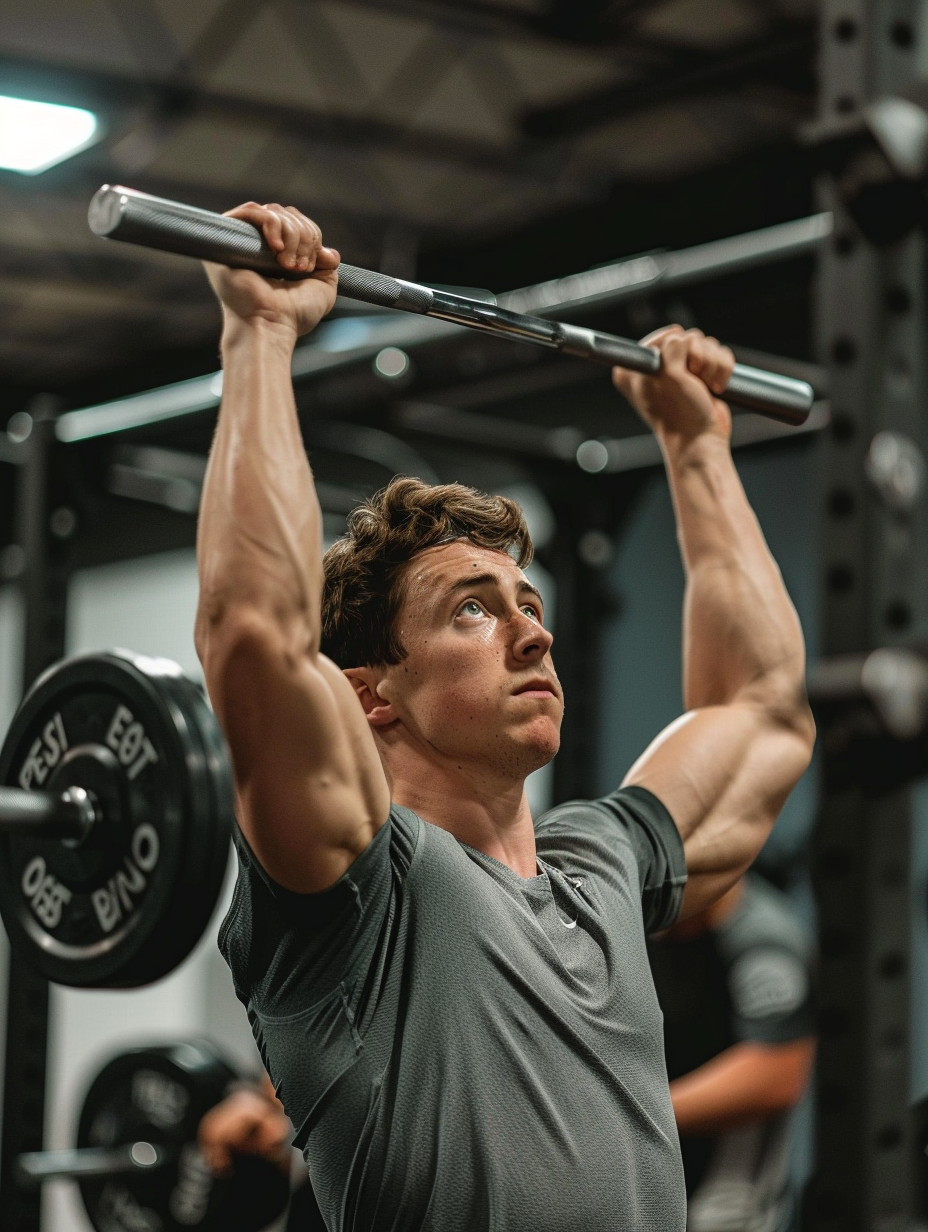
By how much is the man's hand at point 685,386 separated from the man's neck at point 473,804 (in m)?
0.68

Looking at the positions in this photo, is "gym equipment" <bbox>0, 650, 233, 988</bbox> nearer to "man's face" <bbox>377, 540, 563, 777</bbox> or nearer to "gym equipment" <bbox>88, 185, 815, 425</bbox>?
"man's face" <bbox>377, 540, 563, 777</bbox>

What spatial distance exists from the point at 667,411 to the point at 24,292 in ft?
18.7

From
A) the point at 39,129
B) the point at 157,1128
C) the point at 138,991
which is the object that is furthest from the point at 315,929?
the point at 138,991

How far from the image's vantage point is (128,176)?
6125 millimetres

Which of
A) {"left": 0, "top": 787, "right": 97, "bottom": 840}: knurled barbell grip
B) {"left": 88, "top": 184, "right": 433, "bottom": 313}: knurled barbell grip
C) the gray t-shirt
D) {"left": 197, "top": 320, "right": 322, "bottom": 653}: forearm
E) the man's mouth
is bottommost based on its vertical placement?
the gray t-shirt

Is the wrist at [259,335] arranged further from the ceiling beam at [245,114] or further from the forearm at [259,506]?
the ceiling beam at [245,114]

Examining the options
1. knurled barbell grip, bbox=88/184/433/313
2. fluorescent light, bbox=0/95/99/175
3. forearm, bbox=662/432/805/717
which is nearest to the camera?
knurled barbell grip, bbox=88/184/433/313

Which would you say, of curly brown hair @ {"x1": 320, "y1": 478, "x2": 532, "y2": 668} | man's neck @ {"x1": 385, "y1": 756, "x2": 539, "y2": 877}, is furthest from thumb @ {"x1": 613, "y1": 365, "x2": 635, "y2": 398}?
man's neck @ {"x1": 385, "y1": 756, "x2": 539, "y2": 877}

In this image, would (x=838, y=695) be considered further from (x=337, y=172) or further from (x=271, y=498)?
(x=337, y=172)

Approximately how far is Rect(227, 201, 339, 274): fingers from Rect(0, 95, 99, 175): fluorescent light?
339cm

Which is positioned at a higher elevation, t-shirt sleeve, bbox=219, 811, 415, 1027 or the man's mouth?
the man's mouth

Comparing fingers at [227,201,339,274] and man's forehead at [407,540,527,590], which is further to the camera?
man's forehead at [407,540,527,590]

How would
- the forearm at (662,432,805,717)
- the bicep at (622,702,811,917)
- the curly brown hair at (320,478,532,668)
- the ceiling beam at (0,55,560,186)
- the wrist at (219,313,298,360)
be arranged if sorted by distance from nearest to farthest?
the wrist at (219,313,298,360)
the curly brown hair at (320,478,532,668)
the bicep at (622,702,811,917)
the forearm at (662,432,805,717)
the ceiling beam at (0,55,560,186)

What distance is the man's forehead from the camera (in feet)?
6.82
